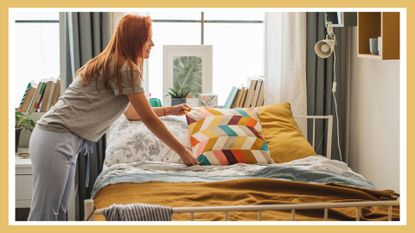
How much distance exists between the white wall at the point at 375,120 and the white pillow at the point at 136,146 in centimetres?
106

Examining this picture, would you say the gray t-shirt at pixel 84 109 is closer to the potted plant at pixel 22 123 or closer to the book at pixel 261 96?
the potted plant at pixel 22 123

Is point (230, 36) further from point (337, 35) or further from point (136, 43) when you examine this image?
point (136, 43)

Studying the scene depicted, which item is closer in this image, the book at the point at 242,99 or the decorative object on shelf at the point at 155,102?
A: the decorative object on shelf at the point at 155,102

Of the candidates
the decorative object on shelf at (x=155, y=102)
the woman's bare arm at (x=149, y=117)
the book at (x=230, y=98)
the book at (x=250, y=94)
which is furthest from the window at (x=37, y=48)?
the woman's bare arm at (x=149, y=117)

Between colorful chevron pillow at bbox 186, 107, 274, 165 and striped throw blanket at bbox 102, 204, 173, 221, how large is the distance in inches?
58.1

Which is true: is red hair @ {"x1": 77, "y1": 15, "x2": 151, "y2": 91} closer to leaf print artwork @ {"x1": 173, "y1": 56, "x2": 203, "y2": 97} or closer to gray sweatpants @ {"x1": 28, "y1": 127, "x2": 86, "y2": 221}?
gray sweatpants @ {"x1": 28, "y1": 127, "x2": 86, "y2": 221}

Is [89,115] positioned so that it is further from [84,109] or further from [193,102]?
[193,102]

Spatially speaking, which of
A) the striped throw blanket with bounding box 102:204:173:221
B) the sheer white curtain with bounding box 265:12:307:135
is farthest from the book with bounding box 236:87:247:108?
the striped throw blanket with bounding box 102:204:173:221

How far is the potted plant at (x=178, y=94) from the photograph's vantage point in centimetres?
438

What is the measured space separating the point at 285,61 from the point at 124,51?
5.30ft

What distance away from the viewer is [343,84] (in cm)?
452

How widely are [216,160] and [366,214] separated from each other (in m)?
1.14

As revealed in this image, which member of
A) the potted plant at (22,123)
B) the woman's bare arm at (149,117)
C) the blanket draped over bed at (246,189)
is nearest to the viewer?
the blanket draped over bed at (246,189)

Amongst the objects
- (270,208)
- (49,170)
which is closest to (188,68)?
(49,170)
